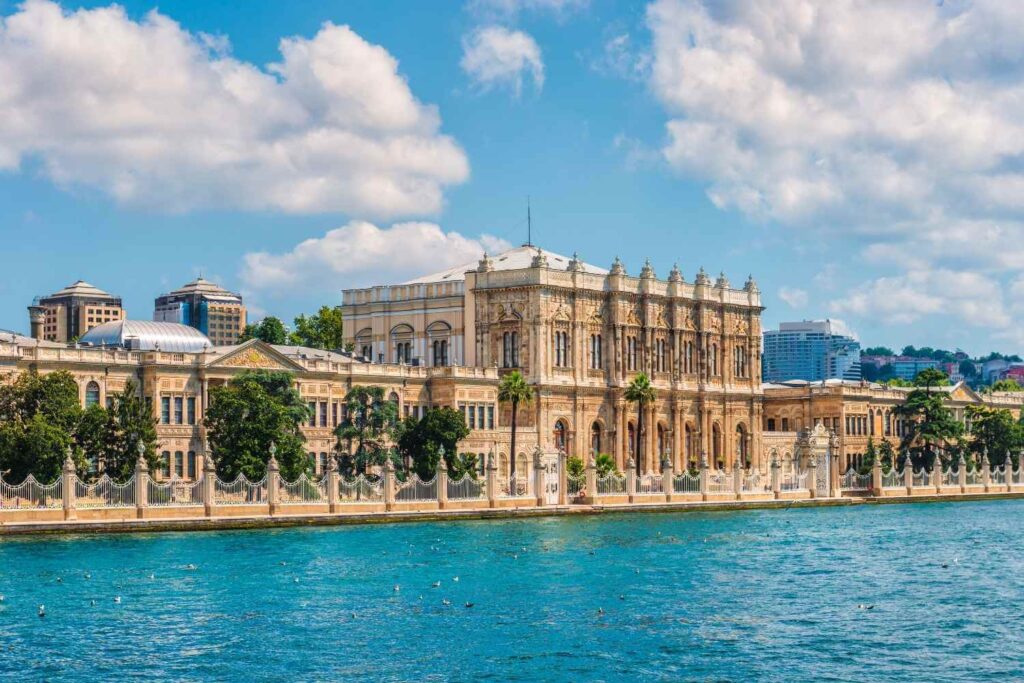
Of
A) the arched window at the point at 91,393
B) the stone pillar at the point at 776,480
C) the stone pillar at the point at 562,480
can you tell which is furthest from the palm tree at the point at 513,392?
the arched window at the point at 91,393

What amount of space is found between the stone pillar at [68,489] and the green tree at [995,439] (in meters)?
73.3

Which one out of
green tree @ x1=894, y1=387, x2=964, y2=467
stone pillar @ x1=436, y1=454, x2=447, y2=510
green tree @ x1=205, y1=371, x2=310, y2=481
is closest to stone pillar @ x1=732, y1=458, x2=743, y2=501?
stone pillar @ x1=436, y1=454, x2=447, y2=510

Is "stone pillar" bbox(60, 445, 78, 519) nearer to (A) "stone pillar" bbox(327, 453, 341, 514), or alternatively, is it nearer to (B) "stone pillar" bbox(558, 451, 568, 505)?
(A) "stone pillar" bbox(327, 453, 341, 514)

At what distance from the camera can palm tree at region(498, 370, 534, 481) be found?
94.8 m

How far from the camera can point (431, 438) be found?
87000mm

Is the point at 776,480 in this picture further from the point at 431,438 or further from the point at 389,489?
the point at 389,489

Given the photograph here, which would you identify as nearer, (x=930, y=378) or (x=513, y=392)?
(x=513, y=392)

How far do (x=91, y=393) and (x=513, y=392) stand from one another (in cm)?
2296

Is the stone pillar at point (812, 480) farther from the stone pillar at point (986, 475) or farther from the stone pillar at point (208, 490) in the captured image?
the stone pillar at point (208, 490)

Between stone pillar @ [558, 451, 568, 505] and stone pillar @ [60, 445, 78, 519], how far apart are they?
1023 inches

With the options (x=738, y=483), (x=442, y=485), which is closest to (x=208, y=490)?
(x=442, y=485)

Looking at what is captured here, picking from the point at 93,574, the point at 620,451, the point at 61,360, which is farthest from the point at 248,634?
the point at 620,451

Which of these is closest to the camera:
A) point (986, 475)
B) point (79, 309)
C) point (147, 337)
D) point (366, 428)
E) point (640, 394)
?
point (366, 428)

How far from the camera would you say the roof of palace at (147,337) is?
306 feet
